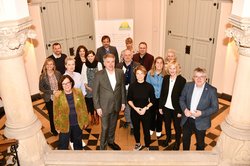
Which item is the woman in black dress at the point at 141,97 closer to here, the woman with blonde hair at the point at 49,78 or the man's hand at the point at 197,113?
the man's hand at the point at 197,113

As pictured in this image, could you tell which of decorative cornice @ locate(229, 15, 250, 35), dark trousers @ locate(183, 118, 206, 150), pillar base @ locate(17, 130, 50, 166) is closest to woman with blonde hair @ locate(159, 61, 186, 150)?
dark trousers @ locate(183, 118, 206, 150)

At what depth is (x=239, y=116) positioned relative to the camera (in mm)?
3617

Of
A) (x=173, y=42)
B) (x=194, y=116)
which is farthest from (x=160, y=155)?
(x=173, y=42)

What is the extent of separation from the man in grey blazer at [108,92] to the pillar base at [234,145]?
1.69 metres

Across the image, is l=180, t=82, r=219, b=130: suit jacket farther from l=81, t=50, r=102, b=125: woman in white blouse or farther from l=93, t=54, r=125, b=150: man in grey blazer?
l=81, t=50, r=102, b=125: woman in white blouse

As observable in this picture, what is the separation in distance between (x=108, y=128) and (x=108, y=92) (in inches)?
25.9

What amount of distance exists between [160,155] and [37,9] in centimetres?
457

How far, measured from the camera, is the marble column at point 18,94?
3.20 meters

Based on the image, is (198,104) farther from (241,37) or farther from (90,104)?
(90,104)

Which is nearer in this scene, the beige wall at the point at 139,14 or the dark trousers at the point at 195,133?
the dark trousers at the point at 195,133

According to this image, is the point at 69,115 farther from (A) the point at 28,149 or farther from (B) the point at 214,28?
(B) the point at 214,28

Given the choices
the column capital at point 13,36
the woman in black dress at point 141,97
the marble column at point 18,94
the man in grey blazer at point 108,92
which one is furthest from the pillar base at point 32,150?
the woman in black dress at point 141,97

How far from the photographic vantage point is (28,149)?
3705 millimetres

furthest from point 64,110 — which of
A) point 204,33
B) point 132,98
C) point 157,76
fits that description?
point 204,33
